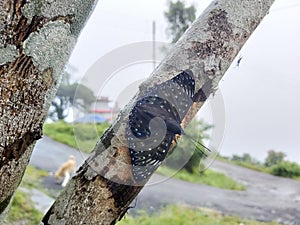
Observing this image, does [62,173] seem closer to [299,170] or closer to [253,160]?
[253,160]

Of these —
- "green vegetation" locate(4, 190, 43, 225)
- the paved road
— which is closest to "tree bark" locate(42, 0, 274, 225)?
"green vegetation" locate(4, 190, 43, 225)

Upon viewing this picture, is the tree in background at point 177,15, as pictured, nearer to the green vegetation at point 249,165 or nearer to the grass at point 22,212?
the grass at point 22,212

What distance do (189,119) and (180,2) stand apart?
1546 mm

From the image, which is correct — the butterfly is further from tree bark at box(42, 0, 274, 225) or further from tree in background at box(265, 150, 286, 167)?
tree in background at box(265, 150, 286, 167)

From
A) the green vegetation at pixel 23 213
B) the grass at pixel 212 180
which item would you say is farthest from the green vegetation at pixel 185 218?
the grass at pixel 212 180

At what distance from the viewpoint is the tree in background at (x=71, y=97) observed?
1.93 feet

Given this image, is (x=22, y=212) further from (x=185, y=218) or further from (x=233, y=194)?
(x=233, y=194)

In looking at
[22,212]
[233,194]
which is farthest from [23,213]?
[233,194]

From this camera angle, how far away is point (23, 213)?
1.50 m

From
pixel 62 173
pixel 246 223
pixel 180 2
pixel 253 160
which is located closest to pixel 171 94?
pixel 246 223

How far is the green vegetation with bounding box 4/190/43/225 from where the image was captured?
143cm

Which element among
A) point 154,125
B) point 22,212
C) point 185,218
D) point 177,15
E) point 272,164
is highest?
point 177,15

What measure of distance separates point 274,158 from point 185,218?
1.06 meters

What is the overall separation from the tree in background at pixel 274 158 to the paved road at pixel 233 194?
0.12m
